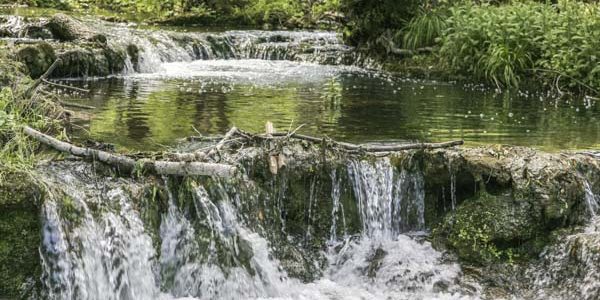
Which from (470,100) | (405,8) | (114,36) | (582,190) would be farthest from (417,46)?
(582,190)

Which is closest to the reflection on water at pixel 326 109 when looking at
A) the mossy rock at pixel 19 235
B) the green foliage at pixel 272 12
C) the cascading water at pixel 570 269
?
the cascading water at pixel 570 269

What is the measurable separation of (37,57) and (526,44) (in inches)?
373

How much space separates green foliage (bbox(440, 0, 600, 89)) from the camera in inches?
547

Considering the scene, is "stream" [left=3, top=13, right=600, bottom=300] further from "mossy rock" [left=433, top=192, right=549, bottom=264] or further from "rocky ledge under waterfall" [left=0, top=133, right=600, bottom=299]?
"mossy rock" [left=433, top=192, right=549, bottom=264]

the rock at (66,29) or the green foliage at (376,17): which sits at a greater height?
the green foliage at (376,17)

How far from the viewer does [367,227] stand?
745 centimetres

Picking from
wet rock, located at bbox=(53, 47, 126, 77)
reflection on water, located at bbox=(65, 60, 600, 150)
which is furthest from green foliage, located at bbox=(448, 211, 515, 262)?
wet rock, located at bbox=(53, 47, 126, 77)

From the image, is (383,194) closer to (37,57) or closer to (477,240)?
(477,240)

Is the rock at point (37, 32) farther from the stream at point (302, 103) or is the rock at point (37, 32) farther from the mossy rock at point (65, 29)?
the stream at point (302, 103)

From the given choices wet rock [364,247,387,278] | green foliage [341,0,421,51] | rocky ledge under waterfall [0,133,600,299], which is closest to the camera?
rocky ledge under waterfall [0,133,600,299]

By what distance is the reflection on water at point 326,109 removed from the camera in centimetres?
912

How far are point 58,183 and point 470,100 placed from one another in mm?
8631

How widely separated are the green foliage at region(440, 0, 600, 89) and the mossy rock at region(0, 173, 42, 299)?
35.8 ft

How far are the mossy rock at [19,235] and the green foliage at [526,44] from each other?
10912 millimetres
